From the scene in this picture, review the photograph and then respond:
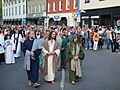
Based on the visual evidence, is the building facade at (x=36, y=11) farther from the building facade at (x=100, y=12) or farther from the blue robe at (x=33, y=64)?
the blue robe at (x=33, y=64)

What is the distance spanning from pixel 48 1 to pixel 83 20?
1271 cm

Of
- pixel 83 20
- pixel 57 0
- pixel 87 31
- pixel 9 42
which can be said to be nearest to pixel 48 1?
pixel 57 0

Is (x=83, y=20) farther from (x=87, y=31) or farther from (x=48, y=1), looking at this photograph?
(x=87, y=31)

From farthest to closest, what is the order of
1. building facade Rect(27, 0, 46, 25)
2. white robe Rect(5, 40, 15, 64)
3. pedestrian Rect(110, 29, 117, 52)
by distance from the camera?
building facade Rect(27, 0, 46, 25)
pedestrian Rect(110, 29, 117, 52)
white robe Rect(5, 40, 15, 64)

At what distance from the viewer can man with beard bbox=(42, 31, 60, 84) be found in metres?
10.5

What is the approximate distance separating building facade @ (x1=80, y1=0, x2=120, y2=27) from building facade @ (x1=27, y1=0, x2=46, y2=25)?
13.6 m

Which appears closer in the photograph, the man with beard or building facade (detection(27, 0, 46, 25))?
the man with beard

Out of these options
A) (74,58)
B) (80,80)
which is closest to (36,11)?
(80,80)

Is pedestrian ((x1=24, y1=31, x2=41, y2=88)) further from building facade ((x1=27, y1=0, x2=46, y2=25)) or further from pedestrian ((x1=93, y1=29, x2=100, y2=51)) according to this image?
building facade ((x1=27, y1=0, x2=46, y2=25))

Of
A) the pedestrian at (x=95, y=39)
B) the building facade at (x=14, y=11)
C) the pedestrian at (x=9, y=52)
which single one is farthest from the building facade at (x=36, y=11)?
the pedestrian at (x=9, y=52)

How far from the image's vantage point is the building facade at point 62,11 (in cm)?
4497

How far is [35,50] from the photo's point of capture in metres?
9.81

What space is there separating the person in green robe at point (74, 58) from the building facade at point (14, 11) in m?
51.2

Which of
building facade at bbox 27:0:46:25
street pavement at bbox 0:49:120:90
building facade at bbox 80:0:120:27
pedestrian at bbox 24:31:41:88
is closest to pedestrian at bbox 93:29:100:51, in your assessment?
street pavement at bbox 0:49:120:90
